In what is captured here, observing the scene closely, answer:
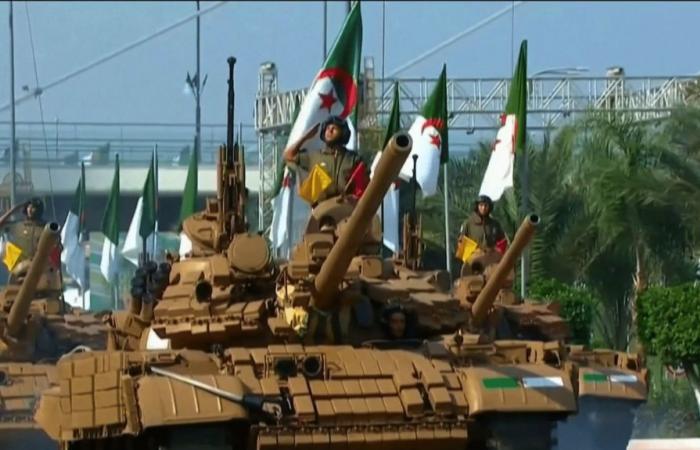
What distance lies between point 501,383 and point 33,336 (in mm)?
9147

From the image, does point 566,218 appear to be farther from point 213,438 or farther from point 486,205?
point 213,438

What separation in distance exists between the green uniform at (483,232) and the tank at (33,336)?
16.2 ft

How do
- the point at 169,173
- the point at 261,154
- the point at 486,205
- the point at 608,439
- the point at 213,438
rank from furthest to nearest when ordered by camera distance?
1. the point at 169,173
2. the point at 261,154
3. the point at 486,205
4. the point at 608,439
5. the point at 213,438

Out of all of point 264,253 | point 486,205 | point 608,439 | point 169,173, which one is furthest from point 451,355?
point 169,173

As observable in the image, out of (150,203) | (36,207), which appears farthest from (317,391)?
(150,203)

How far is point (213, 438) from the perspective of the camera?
1639 cm

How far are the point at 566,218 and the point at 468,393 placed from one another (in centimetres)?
2040

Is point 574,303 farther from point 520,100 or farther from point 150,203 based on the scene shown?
point 150,203

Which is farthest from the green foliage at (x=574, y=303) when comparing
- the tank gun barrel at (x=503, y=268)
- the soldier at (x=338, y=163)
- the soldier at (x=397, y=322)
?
the soldier at (x=397, y=322)

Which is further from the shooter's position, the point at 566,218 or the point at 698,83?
the point at 566,218

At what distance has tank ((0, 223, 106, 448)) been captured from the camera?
20.9 m

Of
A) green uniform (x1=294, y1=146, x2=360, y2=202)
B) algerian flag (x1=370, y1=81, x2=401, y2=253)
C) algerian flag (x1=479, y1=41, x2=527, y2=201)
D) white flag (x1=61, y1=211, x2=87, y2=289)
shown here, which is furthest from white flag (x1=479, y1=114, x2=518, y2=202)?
white flag (x1=61, y1=211, x2=87, y2=289)

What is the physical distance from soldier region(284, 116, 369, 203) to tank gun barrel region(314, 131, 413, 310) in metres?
2.58

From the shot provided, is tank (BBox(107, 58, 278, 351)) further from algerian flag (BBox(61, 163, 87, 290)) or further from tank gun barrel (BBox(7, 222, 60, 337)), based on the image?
algerian flag (BBox(61, 163, 87, 290))
